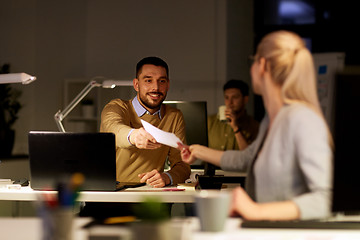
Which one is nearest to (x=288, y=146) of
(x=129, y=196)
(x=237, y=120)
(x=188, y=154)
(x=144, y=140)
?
(x=188, y=154)

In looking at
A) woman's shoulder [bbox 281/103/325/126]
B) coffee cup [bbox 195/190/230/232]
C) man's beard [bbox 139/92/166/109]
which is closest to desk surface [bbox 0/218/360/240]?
coffee cup [bbox 195/190/230/232]

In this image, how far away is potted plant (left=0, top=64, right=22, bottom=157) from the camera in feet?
15.9

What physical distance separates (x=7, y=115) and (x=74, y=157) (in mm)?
3004

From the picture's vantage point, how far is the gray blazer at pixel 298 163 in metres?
1.31

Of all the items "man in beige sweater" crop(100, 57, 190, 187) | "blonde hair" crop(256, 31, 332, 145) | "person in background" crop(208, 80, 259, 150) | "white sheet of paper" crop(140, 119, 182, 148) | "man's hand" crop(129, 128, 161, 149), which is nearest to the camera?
"blonde hair" crop(256, 31, 332, 145)

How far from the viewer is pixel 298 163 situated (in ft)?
4.44

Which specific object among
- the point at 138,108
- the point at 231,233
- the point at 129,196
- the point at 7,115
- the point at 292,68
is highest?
the point at 292,68

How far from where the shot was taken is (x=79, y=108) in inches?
225

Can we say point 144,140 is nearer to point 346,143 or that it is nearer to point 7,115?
point 346,143

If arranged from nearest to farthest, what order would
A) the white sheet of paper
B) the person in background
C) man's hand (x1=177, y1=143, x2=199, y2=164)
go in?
1. man's hand (x1=177, y1=143, x2=199, y2=164)
2. the white sheet of paper
3. the person in background

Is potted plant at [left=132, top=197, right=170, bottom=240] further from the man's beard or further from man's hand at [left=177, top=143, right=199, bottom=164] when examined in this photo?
the man's beard

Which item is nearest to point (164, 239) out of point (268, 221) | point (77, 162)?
point (268, 221)

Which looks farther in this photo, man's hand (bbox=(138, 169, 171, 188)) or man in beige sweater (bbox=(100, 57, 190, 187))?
man in beige sweater (bbox=(100, 57, 190, 187))

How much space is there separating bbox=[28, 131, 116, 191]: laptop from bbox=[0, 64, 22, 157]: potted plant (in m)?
2.64
